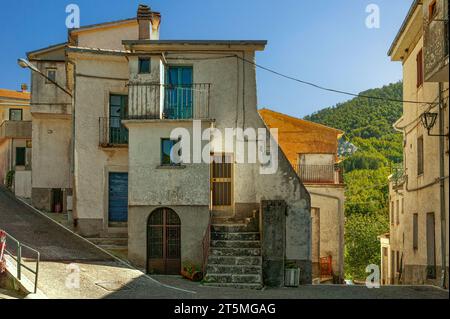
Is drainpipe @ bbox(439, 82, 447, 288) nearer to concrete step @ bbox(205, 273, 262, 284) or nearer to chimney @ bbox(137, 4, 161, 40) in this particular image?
concrete step @ bbox(205, 273, 262, 284)

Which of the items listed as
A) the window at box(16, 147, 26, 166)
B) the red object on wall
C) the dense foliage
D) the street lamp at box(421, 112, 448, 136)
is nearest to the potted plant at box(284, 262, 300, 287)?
the street lamp at box(421, 112, 448, 136)

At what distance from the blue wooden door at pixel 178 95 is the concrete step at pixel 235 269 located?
6284mm

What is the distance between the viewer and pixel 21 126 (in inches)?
1427

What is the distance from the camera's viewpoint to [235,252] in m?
20.4

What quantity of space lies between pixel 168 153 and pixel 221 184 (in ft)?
8.62

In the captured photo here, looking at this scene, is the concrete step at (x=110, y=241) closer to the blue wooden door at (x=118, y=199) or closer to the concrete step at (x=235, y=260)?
the blue wooden door at (x=118, y=199)

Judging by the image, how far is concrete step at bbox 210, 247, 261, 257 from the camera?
2027 cm

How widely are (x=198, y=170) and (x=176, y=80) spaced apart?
12.6ft

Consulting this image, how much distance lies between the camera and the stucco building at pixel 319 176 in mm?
33812

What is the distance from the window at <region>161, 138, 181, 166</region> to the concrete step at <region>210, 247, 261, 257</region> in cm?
348

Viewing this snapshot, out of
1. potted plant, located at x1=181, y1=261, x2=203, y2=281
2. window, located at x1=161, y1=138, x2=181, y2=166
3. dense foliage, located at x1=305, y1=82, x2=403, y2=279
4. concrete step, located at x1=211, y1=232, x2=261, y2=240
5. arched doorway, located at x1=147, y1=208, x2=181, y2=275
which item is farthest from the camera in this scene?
dense foliage, located at x1=305, y1=82, x2=403, y2=279

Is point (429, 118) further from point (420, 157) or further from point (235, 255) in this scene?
point (235, 255)
